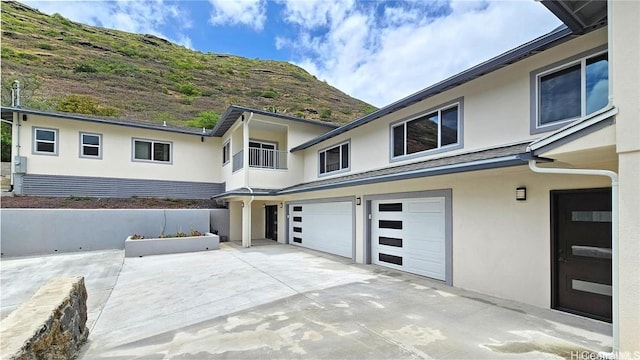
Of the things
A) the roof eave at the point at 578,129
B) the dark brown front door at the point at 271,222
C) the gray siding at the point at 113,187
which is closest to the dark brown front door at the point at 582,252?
the roof eave at the point at 578,129

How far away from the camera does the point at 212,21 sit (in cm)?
4575

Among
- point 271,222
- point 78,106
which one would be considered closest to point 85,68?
point 78,106

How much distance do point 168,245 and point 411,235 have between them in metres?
9.27

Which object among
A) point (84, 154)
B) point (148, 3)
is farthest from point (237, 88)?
point (84, 154)

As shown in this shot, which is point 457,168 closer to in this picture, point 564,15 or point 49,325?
point 564,15

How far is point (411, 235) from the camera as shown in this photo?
310 inches

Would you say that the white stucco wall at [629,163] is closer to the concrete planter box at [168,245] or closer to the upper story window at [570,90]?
the upper story window at [570,90]

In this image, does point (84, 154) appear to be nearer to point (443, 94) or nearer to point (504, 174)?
point (443, 94)

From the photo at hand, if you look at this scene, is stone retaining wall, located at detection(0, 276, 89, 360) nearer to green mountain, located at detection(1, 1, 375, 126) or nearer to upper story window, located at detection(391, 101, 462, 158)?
upper story window, located at detection(391, 101, 462, 158)

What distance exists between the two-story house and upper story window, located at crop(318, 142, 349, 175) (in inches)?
2.7

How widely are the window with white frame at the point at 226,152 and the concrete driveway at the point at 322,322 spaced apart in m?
8.89

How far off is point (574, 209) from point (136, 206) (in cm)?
1582

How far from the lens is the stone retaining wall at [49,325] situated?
8.58ft

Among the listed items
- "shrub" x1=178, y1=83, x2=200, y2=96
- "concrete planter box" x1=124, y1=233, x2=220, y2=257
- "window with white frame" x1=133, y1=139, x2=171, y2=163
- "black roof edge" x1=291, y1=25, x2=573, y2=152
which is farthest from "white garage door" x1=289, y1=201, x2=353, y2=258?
"shrub" x1=178, y1=83, x2=200, y2=96
